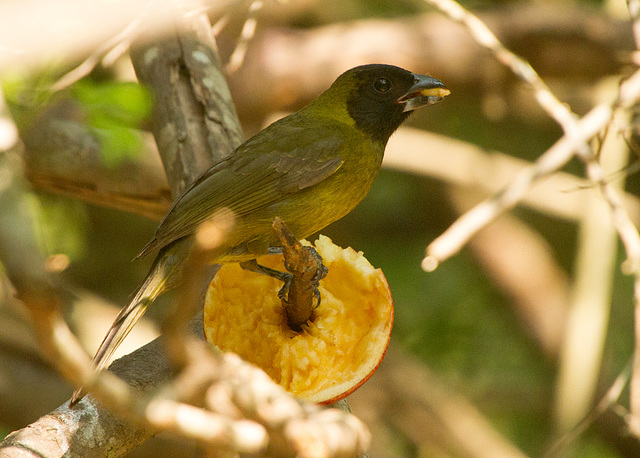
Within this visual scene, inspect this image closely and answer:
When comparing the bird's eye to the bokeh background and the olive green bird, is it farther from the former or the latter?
the bokeh background

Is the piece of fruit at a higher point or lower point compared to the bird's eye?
lower

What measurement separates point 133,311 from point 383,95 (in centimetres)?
155

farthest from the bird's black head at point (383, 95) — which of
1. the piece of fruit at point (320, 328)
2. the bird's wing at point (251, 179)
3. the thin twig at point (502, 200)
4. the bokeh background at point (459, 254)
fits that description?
the bokeh background at point (459, 254)

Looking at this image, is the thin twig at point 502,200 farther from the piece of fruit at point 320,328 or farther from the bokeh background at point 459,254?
the bokeh background at point 459,254

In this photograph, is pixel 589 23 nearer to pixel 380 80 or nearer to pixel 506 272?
pixel 506 272

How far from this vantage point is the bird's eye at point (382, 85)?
11.2ft

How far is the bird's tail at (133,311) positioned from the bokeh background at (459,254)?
182 centimetres

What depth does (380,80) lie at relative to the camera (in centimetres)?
342

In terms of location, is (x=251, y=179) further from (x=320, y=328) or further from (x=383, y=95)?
(x=383, y=95)

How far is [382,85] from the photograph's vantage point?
11.2 ft

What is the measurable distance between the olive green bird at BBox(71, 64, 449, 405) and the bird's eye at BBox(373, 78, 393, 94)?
0.37ft

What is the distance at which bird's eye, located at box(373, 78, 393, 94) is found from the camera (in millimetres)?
3420

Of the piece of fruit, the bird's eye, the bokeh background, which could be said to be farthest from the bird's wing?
the bokeh background

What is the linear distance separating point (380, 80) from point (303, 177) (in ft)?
2.43
